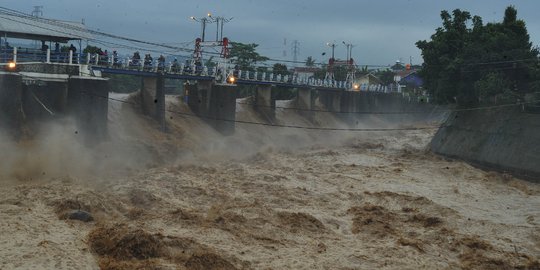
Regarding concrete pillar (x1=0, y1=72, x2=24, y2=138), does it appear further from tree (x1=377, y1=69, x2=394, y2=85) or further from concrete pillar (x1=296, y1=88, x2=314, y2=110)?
tree (x1=377, y1=69, x2=394, y2=85)

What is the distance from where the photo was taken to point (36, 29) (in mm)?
34781

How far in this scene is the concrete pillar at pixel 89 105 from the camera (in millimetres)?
29594

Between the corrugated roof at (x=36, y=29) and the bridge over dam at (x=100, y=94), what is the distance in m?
3.56

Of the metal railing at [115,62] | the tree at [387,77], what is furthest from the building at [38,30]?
the tree at [387,77]

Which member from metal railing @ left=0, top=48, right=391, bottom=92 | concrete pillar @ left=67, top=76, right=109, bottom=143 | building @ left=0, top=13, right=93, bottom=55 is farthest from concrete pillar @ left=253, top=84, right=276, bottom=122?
concrete pillar @ left=67, top=76, right=109, bottom=143

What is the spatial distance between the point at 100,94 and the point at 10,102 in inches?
212

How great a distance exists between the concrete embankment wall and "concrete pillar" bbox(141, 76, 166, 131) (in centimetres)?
2228

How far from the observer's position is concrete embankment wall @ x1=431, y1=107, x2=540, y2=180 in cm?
3350

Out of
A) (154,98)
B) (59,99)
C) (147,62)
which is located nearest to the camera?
(59,99)

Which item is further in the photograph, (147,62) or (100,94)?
(147,62)

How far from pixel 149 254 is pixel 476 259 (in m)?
10.7

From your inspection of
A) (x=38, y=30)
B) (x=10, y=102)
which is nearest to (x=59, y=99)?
(x=10, y=102)

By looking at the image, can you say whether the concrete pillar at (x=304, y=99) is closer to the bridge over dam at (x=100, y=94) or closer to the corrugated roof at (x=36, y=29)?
the bridge over dam at (x=100, y=94)

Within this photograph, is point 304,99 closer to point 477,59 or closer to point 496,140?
point 477,59
